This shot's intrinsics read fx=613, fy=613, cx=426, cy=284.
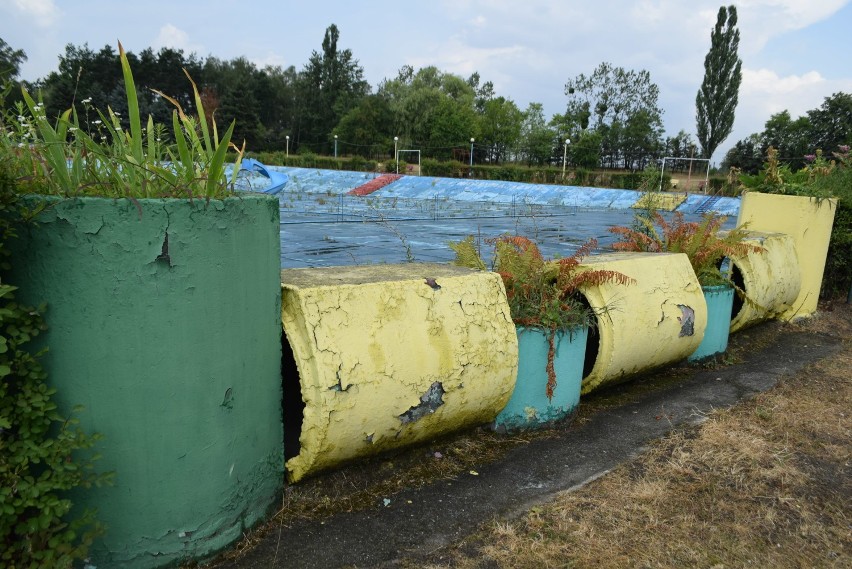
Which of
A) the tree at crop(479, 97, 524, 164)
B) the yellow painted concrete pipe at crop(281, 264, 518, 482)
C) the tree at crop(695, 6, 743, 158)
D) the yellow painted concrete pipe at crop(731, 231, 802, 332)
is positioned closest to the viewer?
the yellow painted concrete pipe at crop(281, 264, 518, 482)

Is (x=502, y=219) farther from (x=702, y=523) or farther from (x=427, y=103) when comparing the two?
(x=427, y=103)

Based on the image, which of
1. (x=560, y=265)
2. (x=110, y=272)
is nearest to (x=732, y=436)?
(x=560, y=265)

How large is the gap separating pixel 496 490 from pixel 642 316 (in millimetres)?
1837

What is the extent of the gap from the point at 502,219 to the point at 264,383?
674 inches

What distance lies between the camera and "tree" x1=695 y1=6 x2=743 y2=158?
51.0 metres

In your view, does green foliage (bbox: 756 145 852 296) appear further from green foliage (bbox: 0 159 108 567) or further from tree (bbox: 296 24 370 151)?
tree (bbox: 296 24 370 151)

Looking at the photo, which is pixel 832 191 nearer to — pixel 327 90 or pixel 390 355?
pixel 390 355

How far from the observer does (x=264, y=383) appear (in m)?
2.58

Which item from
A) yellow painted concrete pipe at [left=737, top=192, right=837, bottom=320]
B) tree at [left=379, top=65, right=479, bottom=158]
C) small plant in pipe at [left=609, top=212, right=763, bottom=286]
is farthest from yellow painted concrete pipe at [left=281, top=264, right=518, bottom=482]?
tree at [left=379, top=65, right=479, bottom=158]

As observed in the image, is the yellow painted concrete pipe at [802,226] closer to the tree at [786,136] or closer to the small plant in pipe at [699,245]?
the small plant in pipe at [699,245]

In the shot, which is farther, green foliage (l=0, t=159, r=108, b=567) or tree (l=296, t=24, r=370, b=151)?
tree (l=296, t=24, r=370, b=151)

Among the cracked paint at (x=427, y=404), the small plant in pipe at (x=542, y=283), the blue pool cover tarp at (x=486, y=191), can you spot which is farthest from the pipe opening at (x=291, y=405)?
the blue pool cover tarp at (x=486, y=191)

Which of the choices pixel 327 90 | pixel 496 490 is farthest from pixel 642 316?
pixel 327 90

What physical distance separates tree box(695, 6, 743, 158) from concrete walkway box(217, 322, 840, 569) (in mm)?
53283
